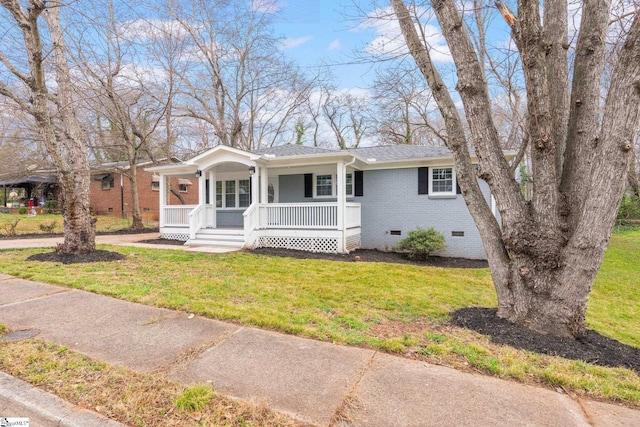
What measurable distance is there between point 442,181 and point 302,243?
4973 millimetres

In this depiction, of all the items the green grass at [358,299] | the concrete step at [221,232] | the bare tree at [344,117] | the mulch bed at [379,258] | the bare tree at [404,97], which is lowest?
the mulch bed at [379,258]

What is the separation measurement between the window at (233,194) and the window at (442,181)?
23.2ft

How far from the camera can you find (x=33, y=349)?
2998mm

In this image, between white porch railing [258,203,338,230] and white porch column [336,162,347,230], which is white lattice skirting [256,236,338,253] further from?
white porch column [336,162,347,230]

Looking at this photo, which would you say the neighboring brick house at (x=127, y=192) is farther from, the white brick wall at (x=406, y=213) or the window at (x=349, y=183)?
the white brick wall at (x=406, y=213)

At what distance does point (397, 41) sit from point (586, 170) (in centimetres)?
311

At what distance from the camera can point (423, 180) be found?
10.9 metres

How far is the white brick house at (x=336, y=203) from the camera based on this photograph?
410 inches

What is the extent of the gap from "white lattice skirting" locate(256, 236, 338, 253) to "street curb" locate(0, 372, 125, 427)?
826 centimetres

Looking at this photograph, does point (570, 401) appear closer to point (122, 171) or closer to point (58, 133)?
point (58, 133)

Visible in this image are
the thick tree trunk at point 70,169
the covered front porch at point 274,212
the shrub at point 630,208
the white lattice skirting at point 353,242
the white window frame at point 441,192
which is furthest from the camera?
the shrub at point 630,208

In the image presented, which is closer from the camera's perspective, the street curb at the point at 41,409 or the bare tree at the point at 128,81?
the street curb at the point at 41,409

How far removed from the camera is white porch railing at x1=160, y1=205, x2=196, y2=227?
1274 cm

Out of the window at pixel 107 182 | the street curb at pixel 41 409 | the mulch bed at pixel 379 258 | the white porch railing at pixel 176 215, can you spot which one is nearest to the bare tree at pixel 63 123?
the mulch bed at pixel 379 258
